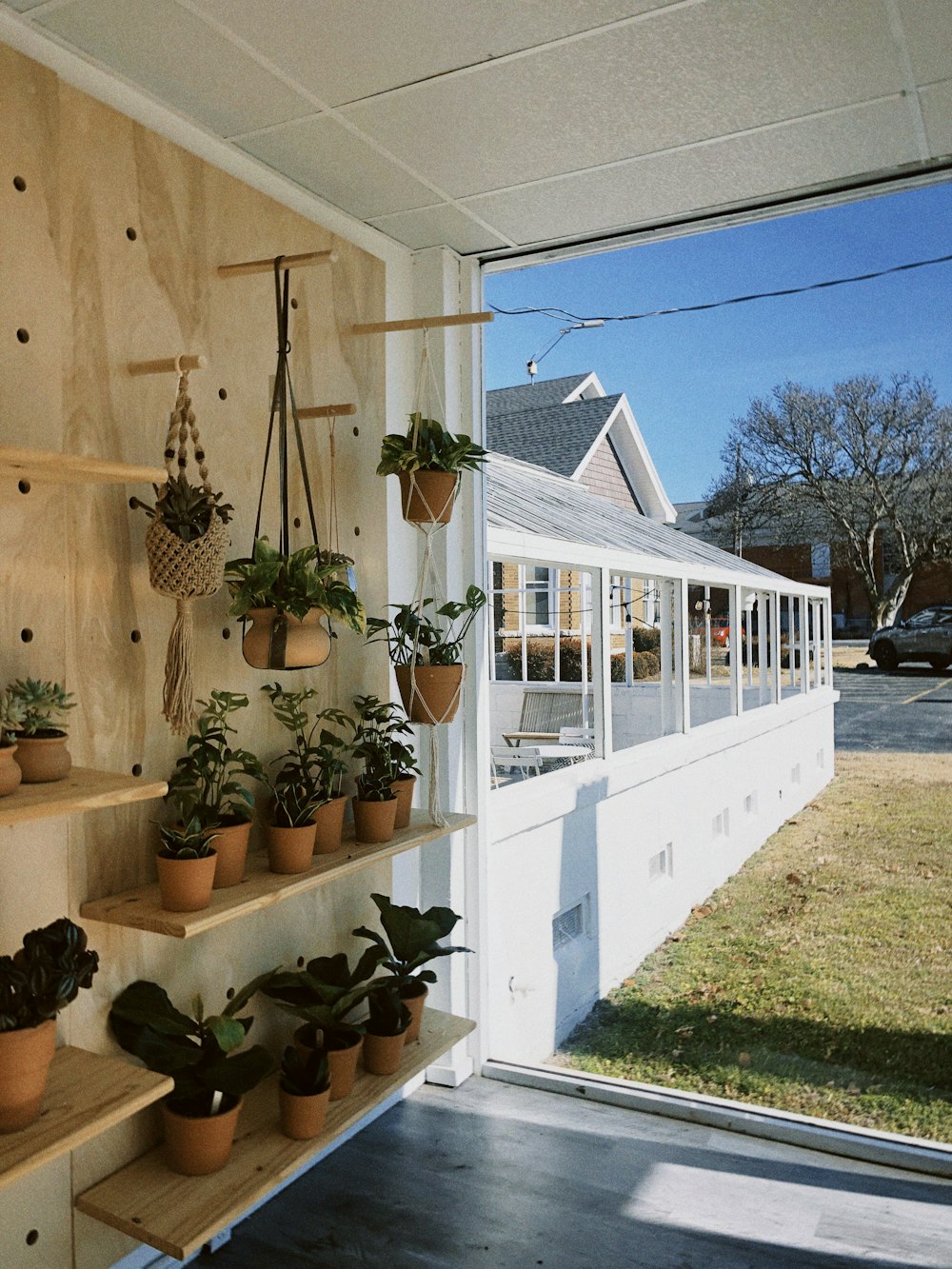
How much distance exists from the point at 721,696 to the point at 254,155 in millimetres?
1896

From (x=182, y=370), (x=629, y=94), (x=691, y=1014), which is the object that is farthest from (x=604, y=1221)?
(x=629, y=94)

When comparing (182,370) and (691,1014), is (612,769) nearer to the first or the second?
(691,1014)

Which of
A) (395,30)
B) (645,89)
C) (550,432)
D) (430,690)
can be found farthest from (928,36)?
(430,690)

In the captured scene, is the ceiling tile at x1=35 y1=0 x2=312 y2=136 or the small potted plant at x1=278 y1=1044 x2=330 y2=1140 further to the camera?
the small potted plant at x1=278 y1=1044 x2=330 y2=1140

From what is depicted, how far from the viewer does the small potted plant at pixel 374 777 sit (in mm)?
2443

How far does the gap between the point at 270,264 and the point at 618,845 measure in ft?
6.73

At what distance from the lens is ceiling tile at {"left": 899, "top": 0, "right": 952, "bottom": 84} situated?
5.89ft

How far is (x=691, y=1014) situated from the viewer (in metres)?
2.92

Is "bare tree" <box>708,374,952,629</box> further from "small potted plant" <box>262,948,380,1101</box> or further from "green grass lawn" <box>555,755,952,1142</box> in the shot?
"small potted plant" <box>262,948,380,1101</box>

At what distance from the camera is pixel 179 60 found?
1.94m

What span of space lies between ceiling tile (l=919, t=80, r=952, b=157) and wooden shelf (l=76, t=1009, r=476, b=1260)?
251 centimetres

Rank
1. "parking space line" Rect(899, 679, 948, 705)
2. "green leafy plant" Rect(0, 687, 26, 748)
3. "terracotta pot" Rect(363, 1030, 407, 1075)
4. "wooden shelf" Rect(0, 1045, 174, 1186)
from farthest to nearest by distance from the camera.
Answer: "parking space line" Rect(899, 679, 948, 705) → "terracotta pot" Rect(363, 1030, 407, 1075) → "green leafy plant" Rect(0, 687, 26, 748) → "wooden shelf" Rect(0, 1045, 174, 1186)

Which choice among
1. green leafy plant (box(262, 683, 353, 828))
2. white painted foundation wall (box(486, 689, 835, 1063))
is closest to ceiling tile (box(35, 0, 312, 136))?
green leafy plant (box(262, 683, 353, 828))

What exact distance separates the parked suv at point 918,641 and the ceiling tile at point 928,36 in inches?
52.4
